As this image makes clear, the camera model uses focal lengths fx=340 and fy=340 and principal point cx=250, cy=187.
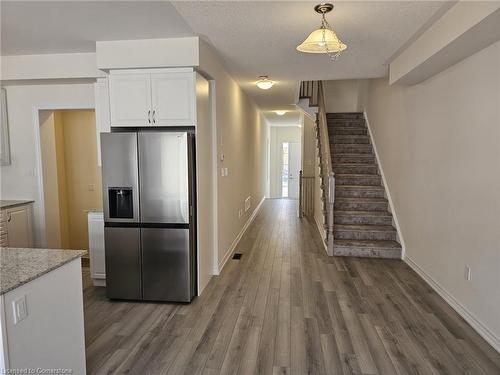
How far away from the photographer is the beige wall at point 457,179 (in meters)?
2.62

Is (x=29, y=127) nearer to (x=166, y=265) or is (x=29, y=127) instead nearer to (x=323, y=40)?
(x=166, y=265)

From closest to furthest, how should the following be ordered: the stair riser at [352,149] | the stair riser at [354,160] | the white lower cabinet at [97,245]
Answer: the white lower cabinet at [97,245], the stair riser at [354,160], the stair riser at [352,149]

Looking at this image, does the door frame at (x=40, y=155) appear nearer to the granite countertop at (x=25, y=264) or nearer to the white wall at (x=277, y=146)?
the granite countertop at (x=25, y=264)

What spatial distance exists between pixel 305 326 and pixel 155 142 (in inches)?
83.3

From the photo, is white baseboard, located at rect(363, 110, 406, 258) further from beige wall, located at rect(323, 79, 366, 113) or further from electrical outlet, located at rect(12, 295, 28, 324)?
electrical outlet, located at rect(12, 295, 28, 324)

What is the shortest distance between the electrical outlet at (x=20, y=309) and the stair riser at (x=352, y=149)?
5768mm

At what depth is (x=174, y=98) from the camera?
10.8 ft

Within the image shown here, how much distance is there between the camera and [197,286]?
3.48 m

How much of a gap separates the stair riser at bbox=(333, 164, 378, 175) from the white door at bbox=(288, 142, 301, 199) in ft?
18.4

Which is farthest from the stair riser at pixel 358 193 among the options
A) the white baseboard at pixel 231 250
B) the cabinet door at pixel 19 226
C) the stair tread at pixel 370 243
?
the cabinet door at pixel 19 226

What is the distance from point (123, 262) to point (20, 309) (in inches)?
70.4

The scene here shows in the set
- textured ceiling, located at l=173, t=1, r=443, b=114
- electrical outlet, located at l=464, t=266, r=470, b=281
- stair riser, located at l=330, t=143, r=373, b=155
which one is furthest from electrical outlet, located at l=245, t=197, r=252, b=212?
electrical outlet, located at l=464, t=266, r=470, b=281

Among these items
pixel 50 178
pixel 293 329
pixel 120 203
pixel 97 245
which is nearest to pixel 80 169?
pixel 50 178

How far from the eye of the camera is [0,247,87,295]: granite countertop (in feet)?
5.13
